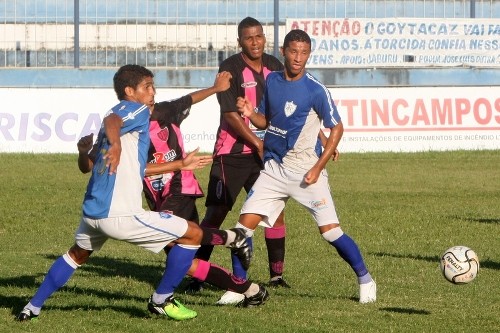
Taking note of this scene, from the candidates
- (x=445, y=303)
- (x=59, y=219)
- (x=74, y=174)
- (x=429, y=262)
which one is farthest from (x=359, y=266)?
(x=74, y=174)

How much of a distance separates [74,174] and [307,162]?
12.8m

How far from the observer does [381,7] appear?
3072cm

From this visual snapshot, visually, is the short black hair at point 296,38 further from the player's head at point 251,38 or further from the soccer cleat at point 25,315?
the soccer cleat at point 25,315

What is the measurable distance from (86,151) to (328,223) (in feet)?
6.30

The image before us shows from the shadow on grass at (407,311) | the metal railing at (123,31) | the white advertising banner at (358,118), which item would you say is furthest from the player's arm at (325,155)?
Answer: the metal railing at (123,31)

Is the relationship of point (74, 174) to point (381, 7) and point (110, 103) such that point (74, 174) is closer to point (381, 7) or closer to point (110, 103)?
point (110, 103)

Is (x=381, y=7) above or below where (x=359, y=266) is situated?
above

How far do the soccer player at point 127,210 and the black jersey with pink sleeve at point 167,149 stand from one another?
1062 millimetres

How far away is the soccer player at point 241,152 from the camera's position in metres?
9.82

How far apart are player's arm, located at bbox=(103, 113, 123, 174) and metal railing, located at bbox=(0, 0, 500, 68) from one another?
20.6 meters

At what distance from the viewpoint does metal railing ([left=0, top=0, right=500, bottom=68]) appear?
2873 centimetres

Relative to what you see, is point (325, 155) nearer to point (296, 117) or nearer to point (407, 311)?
point (296, 117)

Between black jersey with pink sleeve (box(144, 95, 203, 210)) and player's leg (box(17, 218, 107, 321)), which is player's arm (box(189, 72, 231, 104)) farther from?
player's leg (box(17, 218, 107, 321))

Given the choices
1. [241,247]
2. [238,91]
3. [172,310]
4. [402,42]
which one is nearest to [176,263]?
[172,310]
